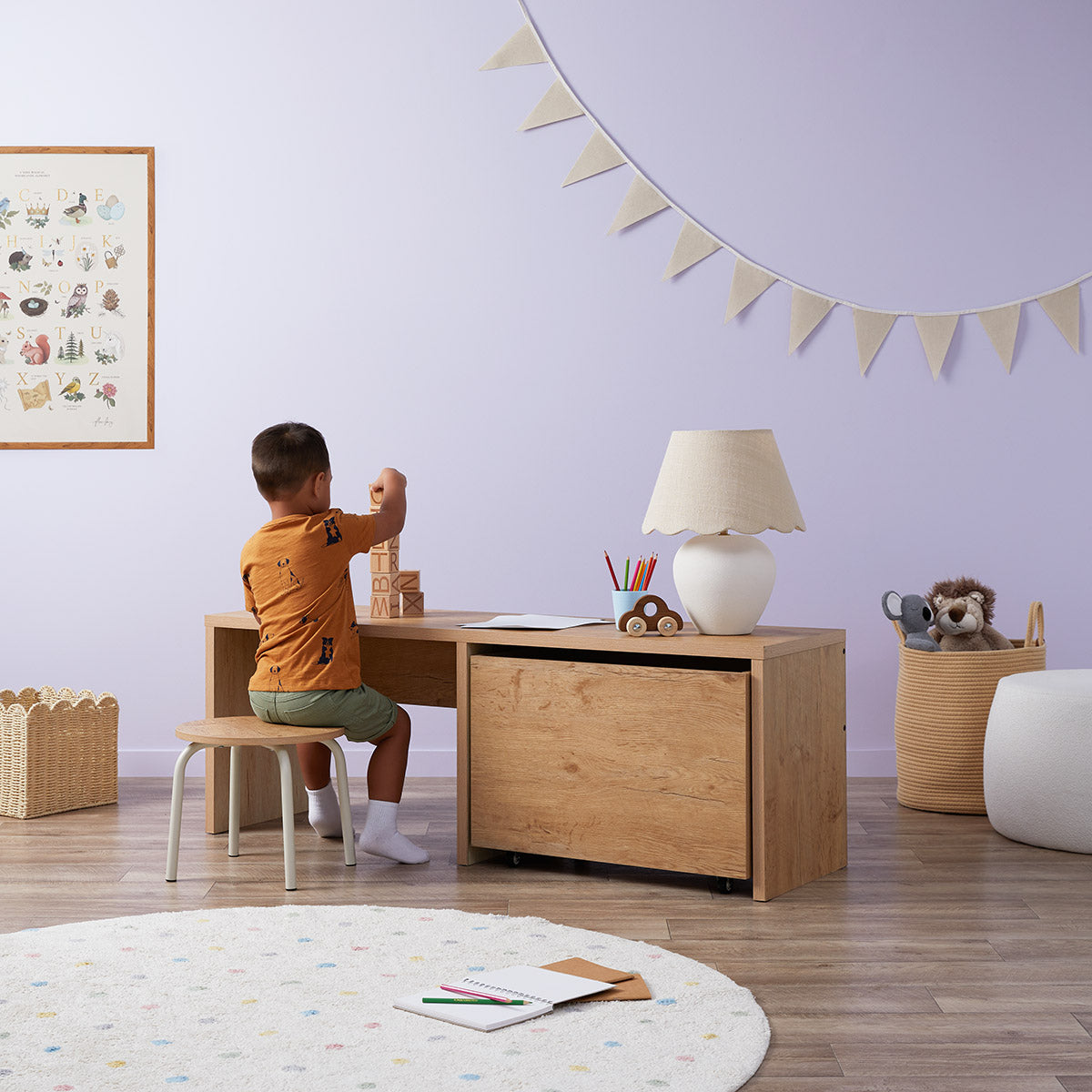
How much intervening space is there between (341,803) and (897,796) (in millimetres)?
1426

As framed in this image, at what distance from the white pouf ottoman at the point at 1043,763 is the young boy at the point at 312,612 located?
1.23 meters

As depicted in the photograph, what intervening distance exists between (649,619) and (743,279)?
1.31 metres

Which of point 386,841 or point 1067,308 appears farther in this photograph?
point 1067,308

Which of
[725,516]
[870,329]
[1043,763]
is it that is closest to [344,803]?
[725,516]

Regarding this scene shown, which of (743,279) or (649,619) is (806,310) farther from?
(649,619)

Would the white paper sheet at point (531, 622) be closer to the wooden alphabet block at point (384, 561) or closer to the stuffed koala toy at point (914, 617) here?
the wooden alphabet block at point (384, 561)

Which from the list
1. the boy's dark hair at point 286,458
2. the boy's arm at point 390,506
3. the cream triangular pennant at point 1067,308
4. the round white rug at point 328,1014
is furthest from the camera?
the cream triangular pennant at point 1067,308

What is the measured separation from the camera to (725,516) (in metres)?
2.37

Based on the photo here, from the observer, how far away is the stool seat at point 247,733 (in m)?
2.35

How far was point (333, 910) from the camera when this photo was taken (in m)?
2.22

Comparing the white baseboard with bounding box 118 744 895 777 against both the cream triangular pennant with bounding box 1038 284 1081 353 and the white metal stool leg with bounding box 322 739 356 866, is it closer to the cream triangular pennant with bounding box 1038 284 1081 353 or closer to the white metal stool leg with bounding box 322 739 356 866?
the white metal stool leg with bounding box 322 739 356 866

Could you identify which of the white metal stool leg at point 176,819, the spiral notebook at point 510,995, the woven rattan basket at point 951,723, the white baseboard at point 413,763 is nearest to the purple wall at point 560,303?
the white baseboard at point 413,763

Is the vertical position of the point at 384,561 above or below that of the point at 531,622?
above

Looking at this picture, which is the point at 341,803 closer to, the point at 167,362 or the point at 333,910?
the point at 333,910
